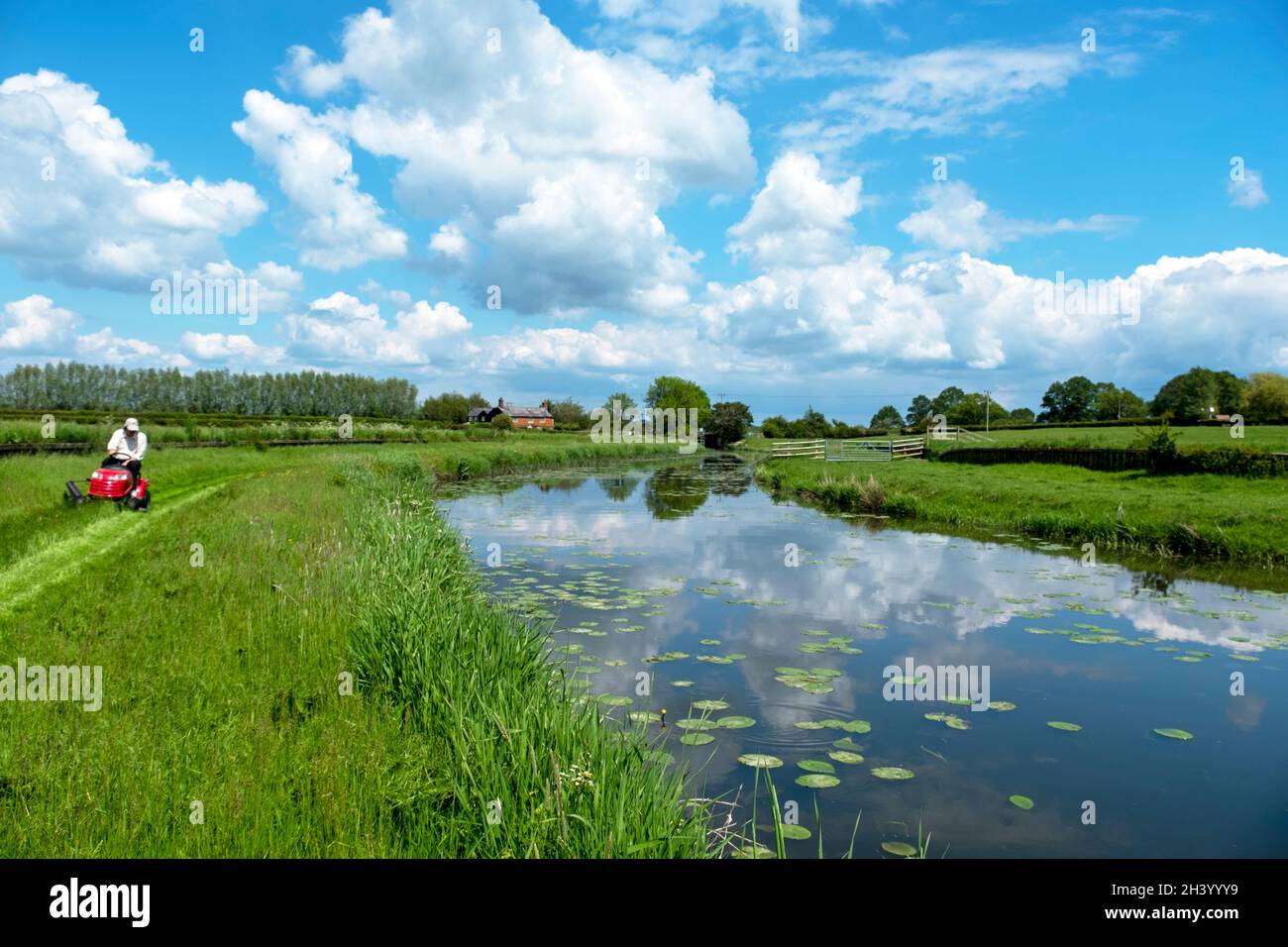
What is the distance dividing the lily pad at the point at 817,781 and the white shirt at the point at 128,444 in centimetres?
1484

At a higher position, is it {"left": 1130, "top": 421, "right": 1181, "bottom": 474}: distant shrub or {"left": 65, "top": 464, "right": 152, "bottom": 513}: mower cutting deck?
{"left": 1130, "top": 421, "right": 1181, "bottom": 474}: distant shrub

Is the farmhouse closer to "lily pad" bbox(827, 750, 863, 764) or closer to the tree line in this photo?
the tree line

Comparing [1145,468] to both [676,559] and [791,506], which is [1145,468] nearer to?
[791,506]

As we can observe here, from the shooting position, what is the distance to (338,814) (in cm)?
382

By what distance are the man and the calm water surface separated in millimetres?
7431

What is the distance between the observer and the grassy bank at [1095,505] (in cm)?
1587

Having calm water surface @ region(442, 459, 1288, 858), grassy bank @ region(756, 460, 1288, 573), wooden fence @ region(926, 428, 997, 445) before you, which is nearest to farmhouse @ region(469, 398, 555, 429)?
wooden fence @ region(926, 428, 997, 445)

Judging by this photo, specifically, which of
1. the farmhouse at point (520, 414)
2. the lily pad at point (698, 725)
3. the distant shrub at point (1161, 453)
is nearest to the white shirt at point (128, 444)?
the lily pad at point (698, 725)

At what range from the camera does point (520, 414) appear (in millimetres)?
131125

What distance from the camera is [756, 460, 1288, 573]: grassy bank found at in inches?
625

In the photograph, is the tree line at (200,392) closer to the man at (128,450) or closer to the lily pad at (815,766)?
the man at (128,450)

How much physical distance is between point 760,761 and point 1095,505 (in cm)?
1715
